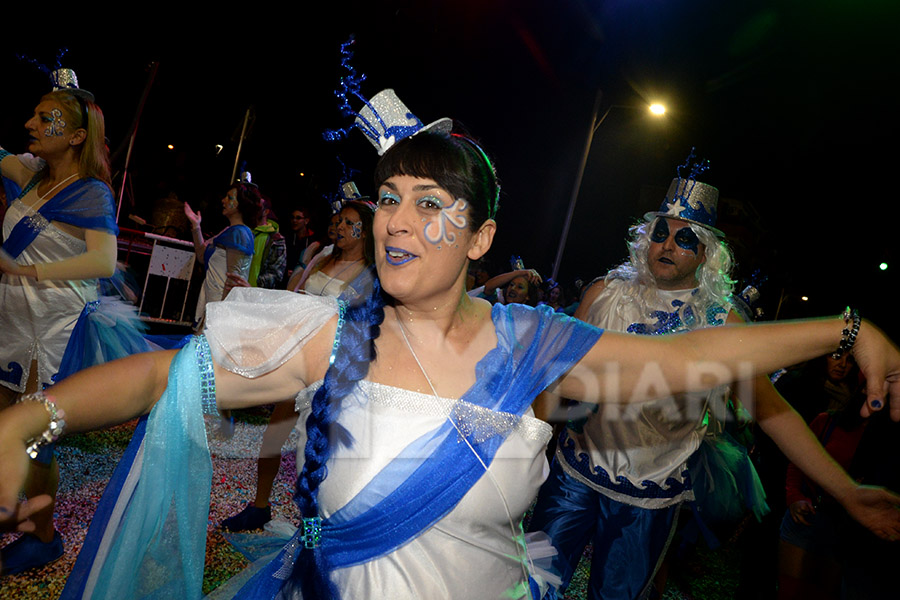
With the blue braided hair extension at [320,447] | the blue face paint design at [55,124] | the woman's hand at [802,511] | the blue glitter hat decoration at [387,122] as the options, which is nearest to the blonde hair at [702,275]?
the woman's hand at [802,511]

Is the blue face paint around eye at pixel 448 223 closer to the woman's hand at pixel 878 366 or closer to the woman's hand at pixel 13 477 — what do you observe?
the woman's hand at pixel 13 477

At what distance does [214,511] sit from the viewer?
3.90m

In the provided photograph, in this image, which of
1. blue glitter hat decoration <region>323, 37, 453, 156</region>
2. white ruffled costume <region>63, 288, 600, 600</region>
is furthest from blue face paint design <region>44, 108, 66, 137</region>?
white ruffled costume <region>63, 288, 600, 600</region>

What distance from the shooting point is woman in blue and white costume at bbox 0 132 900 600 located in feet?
4.50

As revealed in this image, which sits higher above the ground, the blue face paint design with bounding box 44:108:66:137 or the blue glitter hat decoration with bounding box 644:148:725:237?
the blue glitter hat decoration with bounding box 644:148:725:237

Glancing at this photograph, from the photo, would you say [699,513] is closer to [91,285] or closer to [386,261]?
[386,261]

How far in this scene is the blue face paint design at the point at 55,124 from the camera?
119 inches

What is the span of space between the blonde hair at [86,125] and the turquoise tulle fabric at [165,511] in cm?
249

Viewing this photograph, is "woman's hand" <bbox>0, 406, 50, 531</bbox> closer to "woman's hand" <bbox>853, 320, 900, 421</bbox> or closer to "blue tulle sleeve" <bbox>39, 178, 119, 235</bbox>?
"woman's hand" <bbox>853, 320, 900, 421</bbox>

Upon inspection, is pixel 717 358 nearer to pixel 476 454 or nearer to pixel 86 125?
pixel 476 454

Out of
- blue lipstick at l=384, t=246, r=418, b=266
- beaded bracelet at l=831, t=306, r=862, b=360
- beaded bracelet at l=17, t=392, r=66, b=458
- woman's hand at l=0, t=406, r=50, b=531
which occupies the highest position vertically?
beaded bracelet at l=831, t=306, r=862, b=360

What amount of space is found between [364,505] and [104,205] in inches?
105

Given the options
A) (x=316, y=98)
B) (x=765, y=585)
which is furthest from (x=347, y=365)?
(x=316, y=98)

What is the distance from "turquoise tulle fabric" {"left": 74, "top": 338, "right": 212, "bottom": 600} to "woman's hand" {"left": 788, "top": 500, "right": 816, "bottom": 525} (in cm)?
363
